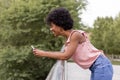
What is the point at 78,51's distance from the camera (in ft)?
9.99

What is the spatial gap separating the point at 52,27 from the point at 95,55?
386mm

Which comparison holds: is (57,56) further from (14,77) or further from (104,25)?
(104,25)

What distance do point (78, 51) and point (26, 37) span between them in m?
11.2

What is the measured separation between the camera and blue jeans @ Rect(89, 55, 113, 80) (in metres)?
3.02

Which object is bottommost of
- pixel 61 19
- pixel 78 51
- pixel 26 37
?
pixel 26 37

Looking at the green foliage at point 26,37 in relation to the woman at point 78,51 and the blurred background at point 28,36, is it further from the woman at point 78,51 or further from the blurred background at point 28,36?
the woman at point 78,51

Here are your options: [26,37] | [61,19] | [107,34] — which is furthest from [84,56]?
[107,34]

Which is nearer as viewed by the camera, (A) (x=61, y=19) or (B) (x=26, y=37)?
(A) (x=61, y=19)

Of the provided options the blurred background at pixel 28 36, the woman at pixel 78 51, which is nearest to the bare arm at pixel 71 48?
the woman at pixel 78 51

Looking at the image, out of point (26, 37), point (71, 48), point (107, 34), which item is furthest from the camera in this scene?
point (107, 34)

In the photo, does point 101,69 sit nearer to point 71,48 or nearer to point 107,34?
point 71,48

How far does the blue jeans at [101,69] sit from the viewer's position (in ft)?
9.91

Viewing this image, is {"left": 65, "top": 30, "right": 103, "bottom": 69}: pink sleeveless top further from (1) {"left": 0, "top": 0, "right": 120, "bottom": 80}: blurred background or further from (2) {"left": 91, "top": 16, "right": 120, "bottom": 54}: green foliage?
(2) {"left": 91, "top": 16, "right": 120, "bottom": 54}: green foliage

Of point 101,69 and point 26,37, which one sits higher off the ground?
point 101,69
